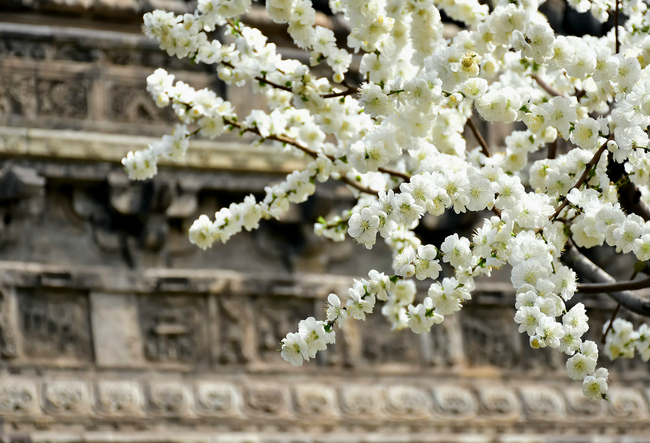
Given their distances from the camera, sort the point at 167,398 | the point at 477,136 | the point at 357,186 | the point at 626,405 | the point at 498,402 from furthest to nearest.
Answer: the point at 626,405 < the point at 498,402 < the point at 167,398 < the point at 357,186 < the point at 477,136

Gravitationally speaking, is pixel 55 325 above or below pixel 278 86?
below

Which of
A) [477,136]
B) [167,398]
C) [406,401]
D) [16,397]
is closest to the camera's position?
[477,136]

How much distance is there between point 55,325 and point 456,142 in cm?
317

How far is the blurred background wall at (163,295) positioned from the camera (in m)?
6.27

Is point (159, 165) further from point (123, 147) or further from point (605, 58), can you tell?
point (605, 58)

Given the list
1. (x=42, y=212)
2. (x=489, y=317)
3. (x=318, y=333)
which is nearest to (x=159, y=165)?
(x=42, y=212)

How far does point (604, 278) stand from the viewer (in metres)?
3.62

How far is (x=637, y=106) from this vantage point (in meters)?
3.12

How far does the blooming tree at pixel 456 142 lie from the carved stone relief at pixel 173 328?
8.32 feet

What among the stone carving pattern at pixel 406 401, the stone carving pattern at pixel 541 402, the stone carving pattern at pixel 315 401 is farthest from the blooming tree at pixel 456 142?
the stone carving pattern at pixel 541 402

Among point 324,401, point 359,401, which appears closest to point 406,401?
point 359,401

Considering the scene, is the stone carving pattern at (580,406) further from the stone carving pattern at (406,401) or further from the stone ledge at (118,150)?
the stone ledge at (118,150)

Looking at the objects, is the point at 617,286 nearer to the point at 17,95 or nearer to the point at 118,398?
the point at 118,398

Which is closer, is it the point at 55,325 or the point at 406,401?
the point at 55,325
